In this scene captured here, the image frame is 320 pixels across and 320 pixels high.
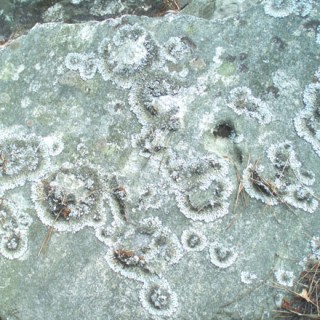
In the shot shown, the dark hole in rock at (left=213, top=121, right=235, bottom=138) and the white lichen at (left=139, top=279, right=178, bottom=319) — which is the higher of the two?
the dark hole in rock at (left=213, top=121, right=235, bottom=138)

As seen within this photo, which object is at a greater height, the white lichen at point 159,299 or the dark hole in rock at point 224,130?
the dark hole in rock at point 224,130

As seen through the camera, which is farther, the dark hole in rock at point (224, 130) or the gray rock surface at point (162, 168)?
the dark hole in rock at point (224, 130)

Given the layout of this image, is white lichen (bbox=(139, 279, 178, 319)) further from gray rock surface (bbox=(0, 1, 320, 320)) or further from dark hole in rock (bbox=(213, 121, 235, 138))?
dark hole in rock (bbox=(213, 121, 235, 138))

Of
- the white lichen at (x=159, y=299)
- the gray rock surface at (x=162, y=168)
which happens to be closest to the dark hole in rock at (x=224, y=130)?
the gray rock surface at (x=162, y=168)

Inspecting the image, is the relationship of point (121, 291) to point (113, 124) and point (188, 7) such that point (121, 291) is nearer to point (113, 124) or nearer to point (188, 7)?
point (113, 124)

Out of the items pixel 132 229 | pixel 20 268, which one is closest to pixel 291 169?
pixel 132 229

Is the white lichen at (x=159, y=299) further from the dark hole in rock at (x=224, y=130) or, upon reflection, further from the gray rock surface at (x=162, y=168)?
the dark hole in rock at (x=224, y=130)

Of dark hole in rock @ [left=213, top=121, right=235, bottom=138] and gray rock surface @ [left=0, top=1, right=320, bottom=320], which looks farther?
dark hole in rock @ [left=213, top=121, right=235, bottom=138]

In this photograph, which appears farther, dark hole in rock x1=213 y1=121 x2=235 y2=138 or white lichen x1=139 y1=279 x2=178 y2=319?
dark hole in rock x1=213 y1=121 x2=235 y2=138

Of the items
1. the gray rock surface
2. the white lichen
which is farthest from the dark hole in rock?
the white lichen
